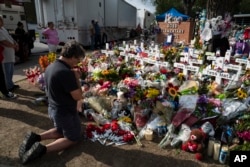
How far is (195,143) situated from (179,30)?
30.0 feet

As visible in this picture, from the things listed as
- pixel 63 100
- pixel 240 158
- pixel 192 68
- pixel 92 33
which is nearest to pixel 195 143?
pixel 240 158

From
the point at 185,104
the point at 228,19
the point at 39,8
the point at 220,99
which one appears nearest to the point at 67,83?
the point at 185,104

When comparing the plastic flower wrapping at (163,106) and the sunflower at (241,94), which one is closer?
the plastic flower wrapping at (163,106)

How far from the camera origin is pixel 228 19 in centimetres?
736

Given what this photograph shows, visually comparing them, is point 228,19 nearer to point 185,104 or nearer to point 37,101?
point 185,104

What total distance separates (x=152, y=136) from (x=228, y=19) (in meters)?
5.48

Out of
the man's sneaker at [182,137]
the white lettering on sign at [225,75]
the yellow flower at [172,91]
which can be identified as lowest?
the man's sneaker at [182,137]

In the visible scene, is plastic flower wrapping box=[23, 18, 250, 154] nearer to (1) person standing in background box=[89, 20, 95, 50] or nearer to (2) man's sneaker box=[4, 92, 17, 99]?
(2) man's sneaker box=[4, 92, 17, 99]

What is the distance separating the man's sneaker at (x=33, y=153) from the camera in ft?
9.45

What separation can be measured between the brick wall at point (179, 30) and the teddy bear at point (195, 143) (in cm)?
842

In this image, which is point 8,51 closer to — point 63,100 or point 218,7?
point 63,100

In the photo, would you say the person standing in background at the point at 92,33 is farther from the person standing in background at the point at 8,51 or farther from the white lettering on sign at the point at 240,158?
the white lettering on sign at the point at 240,158

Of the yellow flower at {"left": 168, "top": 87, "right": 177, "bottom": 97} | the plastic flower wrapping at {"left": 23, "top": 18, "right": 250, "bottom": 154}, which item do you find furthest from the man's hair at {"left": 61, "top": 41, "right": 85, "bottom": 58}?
the yellow flower at {"left": 168, "top": 87, "right": 177, "bottom": 97}

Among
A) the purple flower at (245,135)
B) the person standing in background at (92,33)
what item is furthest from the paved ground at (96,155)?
the person standing in background at (92,33)
